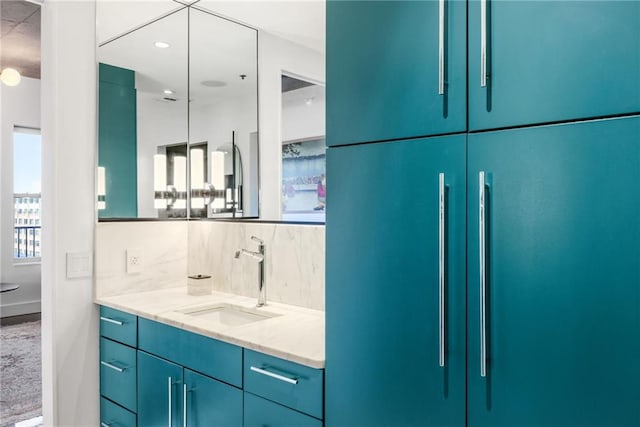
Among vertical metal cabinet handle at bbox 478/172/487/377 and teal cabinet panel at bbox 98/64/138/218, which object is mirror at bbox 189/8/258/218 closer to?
teal cabinet panel at bbox 98/64/138/218

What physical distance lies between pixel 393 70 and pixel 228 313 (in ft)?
5.04

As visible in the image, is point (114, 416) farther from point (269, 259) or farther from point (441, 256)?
point (441, 256)

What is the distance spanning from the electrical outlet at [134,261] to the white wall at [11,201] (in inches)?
162

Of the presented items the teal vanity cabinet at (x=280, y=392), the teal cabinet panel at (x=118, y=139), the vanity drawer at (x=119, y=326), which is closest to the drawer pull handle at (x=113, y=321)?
the vanity drawer at (x=119, y=326)

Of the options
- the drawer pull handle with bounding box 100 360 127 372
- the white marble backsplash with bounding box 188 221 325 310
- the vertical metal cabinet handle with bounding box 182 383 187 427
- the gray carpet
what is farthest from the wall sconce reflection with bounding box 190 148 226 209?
the gray carpet

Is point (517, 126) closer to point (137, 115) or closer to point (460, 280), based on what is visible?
point (460, 280)

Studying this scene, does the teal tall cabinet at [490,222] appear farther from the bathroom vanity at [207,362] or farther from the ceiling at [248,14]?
the ceiling at [248,14]

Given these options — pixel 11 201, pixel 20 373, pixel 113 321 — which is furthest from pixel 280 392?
pixel 11 201

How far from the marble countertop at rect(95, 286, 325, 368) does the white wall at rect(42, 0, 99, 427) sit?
0.19m

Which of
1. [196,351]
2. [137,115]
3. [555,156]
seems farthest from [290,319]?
[137,115]

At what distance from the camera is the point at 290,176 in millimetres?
2178

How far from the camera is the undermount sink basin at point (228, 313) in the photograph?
7.30 ft

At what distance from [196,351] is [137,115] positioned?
4.75ft

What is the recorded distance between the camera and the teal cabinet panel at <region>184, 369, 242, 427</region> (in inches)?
66.7
